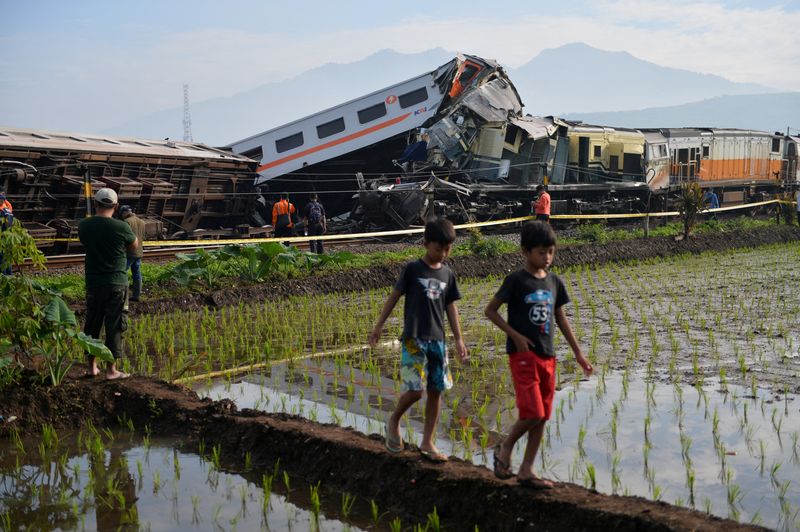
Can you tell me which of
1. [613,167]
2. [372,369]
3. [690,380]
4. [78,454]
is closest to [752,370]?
[690,380]

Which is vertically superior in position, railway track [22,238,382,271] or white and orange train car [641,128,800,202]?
white and orange train car [641,128,800,202]

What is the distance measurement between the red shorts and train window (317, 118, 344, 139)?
2387 centimetres

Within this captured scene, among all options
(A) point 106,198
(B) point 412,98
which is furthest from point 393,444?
(B) point 412,98

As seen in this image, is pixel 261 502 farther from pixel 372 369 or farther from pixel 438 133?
pixel 438 133

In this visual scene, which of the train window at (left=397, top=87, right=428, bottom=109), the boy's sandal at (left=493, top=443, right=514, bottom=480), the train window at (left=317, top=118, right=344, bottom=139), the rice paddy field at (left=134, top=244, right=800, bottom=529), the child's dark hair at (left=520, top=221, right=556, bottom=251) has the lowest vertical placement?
the rice paddy field at (left=134, top=244, right=800, bottom=529)

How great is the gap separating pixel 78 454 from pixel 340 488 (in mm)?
2050

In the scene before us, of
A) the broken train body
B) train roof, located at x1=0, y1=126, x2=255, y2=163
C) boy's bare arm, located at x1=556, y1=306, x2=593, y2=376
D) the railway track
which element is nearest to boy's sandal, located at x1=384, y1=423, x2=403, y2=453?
boy's bare arm, located at x1=556, y1=306, x2=593, y2=376

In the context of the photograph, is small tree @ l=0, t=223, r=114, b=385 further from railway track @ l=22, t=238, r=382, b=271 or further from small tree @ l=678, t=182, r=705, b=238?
small tree @ l=678, t=182, r=705, b=238

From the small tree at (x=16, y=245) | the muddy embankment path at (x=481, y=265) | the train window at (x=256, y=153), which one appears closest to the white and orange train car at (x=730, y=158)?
the muddy embankment path at (x=481, y=265)

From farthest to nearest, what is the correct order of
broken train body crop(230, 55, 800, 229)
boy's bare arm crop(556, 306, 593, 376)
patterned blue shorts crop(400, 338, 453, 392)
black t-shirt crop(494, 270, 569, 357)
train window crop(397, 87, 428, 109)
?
train window crop(397, 87, 428, 109) < broken train body crop(230, 55, 800, 229) < patterned blue shorts crop(400, 338, 453, 392) < boy's bare arm crop(556, 306, 593, 376) < black t-shirt crop(494, 270, 569, 357)

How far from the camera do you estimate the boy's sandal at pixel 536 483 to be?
194 inches

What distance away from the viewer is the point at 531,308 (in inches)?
198

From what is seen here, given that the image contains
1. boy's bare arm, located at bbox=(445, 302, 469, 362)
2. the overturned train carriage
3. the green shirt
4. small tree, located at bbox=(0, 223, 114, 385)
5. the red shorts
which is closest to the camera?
the red shorts

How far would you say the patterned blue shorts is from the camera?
17.7 feet
